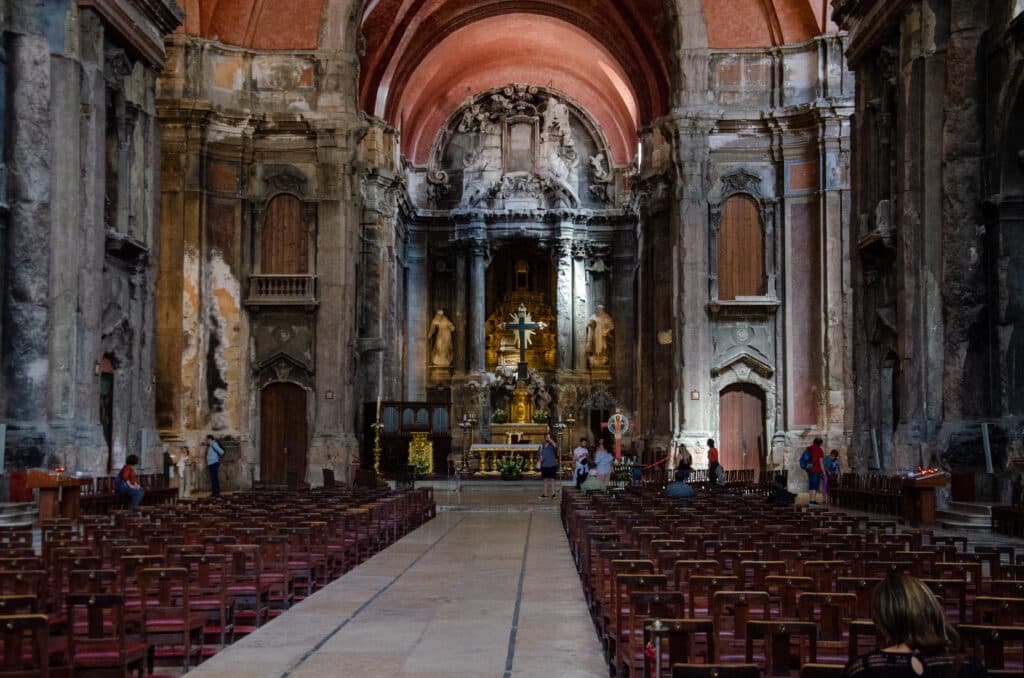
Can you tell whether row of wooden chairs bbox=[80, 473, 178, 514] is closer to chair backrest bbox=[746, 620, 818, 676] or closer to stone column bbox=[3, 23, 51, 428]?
stone column bbox=[3, 23, 51, 428]

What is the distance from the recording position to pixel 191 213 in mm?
34625

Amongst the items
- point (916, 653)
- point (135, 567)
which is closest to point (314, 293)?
point (135, 567)

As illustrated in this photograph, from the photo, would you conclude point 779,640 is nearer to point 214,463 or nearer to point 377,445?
point 214,463

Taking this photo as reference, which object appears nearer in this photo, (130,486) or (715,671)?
(715,671)

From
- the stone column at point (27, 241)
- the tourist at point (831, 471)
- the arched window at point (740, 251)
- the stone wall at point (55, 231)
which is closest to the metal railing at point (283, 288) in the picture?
the stone wall at point (55, 231)

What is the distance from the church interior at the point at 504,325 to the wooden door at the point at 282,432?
105 millimetres

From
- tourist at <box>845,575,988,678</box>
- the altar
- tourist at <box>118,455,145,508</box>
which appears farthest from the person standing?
tourist at <box>845,575,988,678</box>

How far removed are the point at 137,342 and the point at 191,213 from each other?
933cm

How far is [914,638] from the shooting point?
172 inches

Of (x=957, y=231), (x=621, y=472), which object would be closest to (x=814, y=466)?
(x=957, y=231)

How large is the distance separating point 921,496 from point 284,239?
22249mm

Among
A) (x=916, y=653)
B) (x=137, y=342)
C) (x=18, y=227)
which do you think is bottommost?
(x=916, y=653)

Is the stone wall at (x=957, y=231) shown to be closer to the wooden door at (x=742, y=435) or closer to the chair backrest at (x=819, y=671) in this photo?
the wooden door at (x=742, y=435)

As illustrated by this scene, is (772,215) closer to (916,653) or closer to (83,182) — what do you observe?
(83,182)
